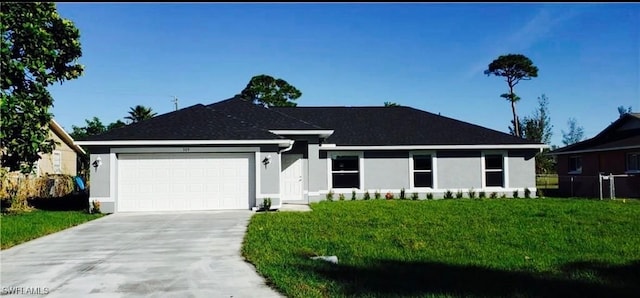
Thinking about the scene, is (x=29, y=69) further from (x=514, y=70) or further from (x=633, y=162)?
(x=514, y=70)

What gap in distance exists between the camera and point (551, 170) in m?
45.8

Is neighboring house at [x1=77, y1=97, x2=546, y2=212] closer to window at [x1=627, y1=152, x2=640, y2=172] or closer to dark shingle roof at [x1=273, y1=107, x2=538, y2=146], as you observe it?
dark shingle roof at [x1=273, y1=107, x2=538, y2=146]

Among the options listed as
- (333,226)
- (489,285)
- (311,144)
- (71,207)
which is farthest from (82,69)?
(489,285)

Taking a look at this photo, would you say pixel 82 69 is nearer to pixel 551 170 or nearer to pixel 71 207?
pixel 71 207

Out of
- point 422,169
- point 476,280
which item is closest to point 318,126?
point 422,169

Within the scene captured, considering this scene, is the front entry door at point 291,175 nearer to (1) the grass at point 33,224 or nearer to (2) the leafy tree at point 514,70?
(1) the grass at point 33,224

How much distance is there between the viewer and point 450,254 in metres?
7.99

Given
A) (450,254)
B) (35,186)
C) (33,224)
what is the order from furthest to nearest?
(35,186), (33,224), (450,254)

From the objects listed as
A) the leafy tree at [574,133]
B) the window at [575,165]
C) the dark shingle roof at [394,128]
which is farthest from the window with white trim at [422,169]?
the leafy tree at [574,133]

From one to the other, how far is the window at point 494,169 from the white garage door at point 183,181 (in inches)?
439

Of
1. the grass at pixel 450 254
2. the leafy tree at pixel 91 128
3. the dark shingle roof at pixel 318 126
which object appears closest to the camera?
the grass at pixel 450 254

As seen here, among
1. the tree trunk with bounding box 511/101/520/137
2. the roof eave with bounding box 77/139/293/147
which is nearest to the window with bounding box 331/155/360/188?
the roof eave with bounding box 77/139/293/147

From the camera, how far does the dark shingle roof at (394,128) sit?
21.1 meters

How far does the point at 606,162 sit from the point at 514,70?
2518 centimetres
